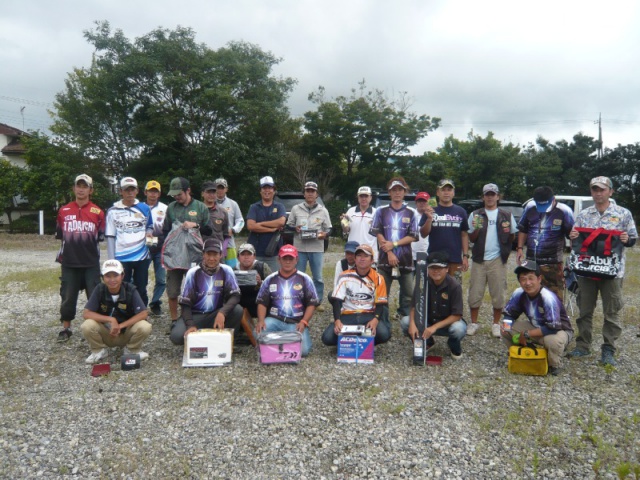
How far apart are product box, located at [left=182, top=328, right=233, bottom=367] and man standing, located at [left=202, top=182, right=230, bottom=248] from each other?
1548 millimetres

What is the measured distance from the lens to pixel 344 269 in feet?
19.1

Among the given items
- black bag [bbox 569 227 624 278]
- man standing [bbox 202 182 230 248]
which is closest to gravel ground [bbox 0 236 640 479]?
black bag [bbox 569 227 624 278]

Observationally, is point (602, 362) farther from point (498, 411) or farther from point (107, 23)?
point (107, 23)

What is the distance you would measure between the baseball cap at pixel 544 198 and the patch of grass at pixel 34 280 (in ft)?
28.9

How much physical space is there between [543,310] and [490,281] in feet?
4.08

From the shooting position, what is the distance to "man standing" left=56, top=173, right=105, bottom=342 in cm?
541

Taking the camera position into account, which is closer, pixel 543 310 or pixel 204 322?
pixel 543 310

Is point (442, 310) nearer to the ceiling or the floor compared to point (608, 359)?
nearer to the ceiling

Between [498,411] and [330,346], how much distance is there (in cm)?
218

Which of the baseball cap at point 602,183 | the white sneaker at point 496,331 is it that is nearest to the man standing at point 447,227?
the white sneaker at point 496,331

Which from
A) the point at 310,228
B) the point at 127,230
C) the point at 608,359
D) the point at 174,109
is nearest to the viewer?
the point at 608,359

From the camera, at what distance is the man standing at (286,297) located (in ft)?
17.2

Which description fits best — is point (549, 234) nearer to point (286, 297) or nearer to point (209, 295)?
point (286, 297)

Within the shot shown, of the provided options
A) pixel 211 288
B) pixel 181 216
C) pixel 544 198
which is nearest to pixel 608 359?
pixel 544 198
